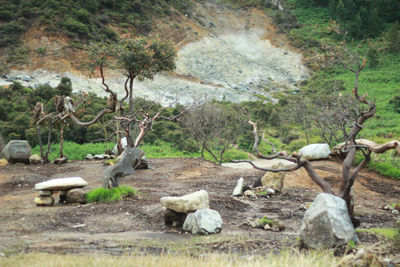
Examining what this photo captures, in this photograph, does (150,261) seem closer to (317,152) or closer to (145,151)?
(317,152)

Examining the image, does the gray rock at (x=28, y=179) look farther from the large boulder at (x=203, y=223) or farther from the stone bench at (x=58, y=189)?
the large boulder at (x=203, y=223)

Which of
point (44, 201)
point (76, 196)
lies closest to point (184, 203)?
point (76, 196)

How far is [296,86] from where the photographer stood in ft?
161

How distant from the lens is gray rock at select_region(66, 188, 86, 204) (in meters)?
9.98

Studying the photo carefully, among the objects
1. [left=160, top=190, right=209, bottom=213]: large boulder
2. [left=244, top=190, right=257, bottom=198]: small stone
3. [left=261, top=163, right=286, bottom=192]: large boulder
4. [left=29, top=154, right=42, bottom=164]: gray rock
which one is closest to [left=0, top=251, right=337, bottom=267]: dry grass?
[left=160, top=190, right=209, bottom=213]: large boulder

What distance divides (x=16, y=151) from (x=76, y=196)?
8715 millimetres

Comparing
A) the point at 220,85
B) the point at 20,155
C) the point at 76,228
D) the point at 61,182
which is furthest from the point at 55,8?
the point at 76,228

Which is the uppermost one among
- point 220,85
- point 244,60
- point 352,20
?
point 352,20

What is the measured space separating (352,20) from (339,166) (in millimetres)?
51022

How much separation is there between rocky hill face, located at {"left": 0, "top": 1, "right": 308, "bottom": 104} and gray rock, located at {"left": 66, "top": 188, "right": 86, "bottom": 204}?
19115 millimetres

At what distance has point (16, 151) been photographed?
667 inches

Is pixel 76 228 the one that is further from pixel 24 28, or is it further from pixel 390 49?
pixel 390 49

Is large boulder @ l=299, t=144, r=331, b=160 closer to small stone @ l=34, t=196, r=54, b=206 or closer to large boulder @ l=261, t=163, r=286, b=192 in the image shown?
large boulder @ l=261, t=163, r=286, b=192

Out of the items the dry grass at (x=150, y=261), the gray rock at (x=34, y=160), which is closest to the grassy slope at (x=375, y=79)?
the dry grass at (x=150, y=261)
